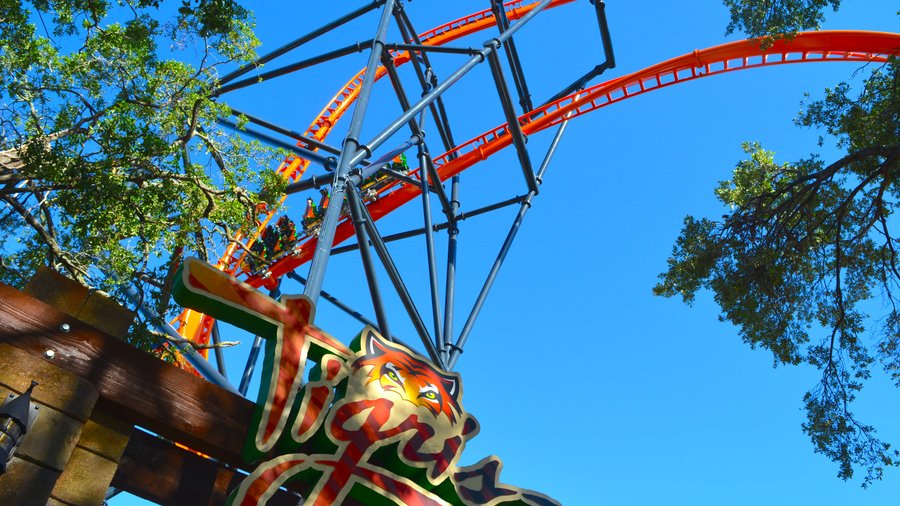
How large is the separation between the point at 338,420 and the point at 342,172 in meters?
2.53

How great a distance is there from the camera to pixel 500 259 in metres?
8.10

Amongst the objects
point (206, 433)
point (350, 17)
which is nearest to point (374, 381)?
point (206, 433)

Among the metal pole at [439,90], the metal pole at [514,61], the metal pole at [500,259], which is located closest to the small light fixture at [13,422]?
the metal pole at [439,90]

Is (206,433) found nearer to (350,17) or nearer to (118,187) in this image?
(118,187)

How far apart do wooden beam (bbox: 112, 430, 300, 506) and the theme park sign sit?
20 cm

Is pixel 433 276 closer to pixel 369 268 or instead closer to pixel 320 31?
pixel 369 268

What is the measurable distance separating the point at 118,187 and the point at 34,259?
996 mm

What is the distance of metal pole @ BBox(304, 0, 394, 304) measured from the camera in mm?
4656

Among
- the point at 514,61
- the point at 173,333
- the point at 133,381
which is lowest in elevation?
the point at 133,381

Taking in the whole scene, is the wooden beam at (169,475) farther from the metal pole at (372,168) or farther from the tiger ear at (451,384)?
the metal pole at (372,168)

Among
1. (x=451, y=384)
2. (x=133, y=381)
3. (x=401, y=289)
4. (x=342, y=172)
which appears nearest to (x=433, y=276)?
(x=401, y=289)

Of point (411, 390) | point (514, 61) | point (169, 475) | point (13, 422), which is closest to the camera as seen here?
point (13, 422)

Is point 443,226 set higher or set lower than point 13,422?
higher

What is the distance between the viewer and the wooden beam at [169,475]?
301 centimetres
